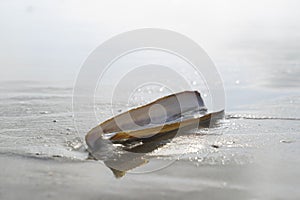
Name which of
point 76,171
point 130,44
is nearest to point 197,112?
point 130,44

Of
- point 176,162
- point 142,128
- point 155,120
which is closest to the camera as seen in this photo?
point 176,162

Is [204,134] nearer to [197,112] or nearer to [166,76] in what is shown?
[197,112]

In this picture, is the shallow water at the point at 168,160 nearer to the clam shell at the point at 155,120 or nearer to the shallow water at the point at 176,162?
the shallow water at the point at 176,162

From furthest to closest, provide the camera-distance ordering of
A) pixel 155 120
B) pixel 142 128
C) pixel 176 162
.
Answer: pixel 155 120
pixel 142 128
pixel 176 162

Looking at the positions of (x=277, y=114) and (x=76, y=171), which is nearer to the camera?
(x=76, y=171)

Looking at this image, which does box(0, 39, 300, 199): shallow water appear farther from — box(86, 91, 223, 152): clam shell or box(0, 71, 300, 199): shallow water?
box(86, 91, 223, 152): clam shell

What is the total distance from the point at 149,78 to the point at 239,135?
8.05 feet

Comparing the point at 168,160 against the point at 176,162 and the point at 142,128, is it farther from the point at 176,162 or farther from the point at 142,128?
the point at 142,128

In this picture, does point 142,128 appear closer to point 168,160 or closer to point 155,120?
point 155,120

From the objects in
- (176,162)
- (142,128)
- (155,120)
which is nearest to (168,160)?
(176,162)

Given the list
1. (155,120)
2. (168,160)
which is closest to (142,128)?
(155,120)

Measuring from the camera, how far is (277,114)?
4074 mm

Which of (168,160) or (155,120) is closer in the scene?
(168,160)

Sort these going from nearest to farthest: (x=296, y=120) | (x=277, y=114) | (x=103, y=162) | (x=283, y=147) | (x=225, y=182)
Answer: (x=225, y=182)
(x=103, y=162)
(x=283, y=147)
(x=296, y=120)
(x=277, y=114)
